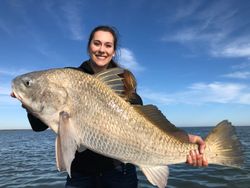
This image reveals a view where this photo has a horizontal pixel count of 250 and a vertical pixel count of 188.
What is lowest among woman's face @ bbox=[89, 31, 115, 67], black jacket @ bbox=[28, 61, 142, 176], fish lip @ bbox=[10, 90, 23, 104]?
black jacket @ bbox=[28, 61, 142, 176]

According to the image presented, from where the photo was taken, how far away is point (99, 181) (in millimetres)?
5480

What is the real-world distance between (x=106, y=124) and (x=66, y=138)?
535 millimetres

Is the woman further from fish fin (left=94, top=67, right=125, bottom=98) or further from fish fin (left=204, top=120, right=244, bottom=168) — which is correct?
fish fin (left=94, top=67, right=125, bottom=98)

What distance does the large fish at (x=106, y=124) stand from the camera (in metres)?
4.73

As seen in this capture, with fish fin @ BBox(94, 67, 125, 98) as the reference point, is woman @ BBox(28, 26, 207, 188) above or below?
below

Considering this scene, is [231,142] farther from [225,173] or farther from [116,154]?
[225,173]

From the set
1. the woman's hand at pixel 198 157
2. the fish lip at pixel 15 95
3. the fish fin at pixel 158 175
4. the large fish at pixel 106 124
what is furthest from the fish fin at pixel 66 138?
the woman's hand at pixel 198 157

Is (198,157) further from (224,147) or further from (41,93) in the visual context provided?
(41,93)

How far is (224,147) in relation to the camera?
5309 mm

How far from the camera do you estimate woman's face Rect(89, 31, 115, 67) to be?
5.78 meters

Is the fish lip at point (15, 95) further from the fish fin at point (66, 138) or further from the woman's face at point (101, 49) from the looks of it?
the woman's face at point (101, 49)

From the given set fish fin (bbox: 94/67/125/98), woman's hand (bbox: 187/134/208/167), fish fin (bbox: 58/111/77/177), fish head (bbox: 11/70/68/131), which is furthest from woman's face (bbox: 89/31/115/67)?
woman's hand (bbox: 187/134/208/167)

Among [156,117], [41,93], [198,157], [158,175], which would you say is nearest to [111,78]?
[156,117]

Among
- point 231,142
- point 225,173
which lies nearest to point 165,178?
point 231,142
